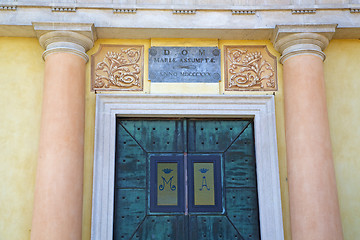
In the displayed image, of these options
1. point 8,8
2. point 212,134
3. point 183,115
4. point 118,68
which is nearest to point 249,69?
point 212,134

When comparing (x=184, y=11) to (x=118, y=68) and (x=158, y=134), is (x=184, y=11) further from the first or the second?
(x=158, y=134)

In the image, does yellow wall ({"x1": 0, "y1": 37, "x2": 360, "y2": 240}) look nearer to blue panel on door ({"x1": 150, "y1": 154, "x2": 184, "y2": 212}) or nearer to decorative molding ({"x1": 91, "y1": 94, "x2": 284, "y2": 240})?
decorative molding ({"x1": 91, "y1": 94, "x2": 284, "y2": 240})

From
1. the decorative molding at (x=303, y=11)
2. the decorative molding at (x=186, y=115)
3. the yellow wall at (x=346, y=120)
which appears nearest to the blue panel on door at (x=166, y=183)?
the decorative molding at (x=186, y=115)

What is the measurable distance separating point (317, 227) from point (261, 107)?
79.2 inches

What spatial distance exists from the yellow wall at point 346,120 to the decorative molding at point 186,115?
0.99 metres

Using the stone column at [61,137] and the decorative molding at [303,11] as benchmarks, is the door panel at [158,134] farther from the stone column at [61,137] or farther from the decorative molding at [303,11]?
the decorative molding at [303,11]

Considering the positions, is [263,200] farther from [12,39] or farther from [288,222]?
[12,39]

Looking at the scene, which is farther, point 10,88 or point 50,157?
point 10,88

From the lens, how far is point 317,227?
290 inches

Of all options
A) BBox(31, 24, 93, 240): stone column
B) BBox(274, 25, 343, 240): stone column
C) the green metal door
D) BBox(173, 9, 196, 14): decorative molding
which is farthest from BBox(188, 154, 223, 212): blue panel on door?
BBox(173, 9, 196, 14): decorative molding

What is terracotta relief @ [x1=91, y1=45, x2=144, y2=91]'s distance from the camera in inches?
327

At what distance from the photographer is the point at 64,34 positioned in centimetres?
800

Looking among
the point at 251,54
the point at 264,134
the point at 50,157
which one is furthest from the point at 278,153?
the point at 50,157

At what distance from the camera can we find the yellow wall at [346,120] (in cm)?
794
